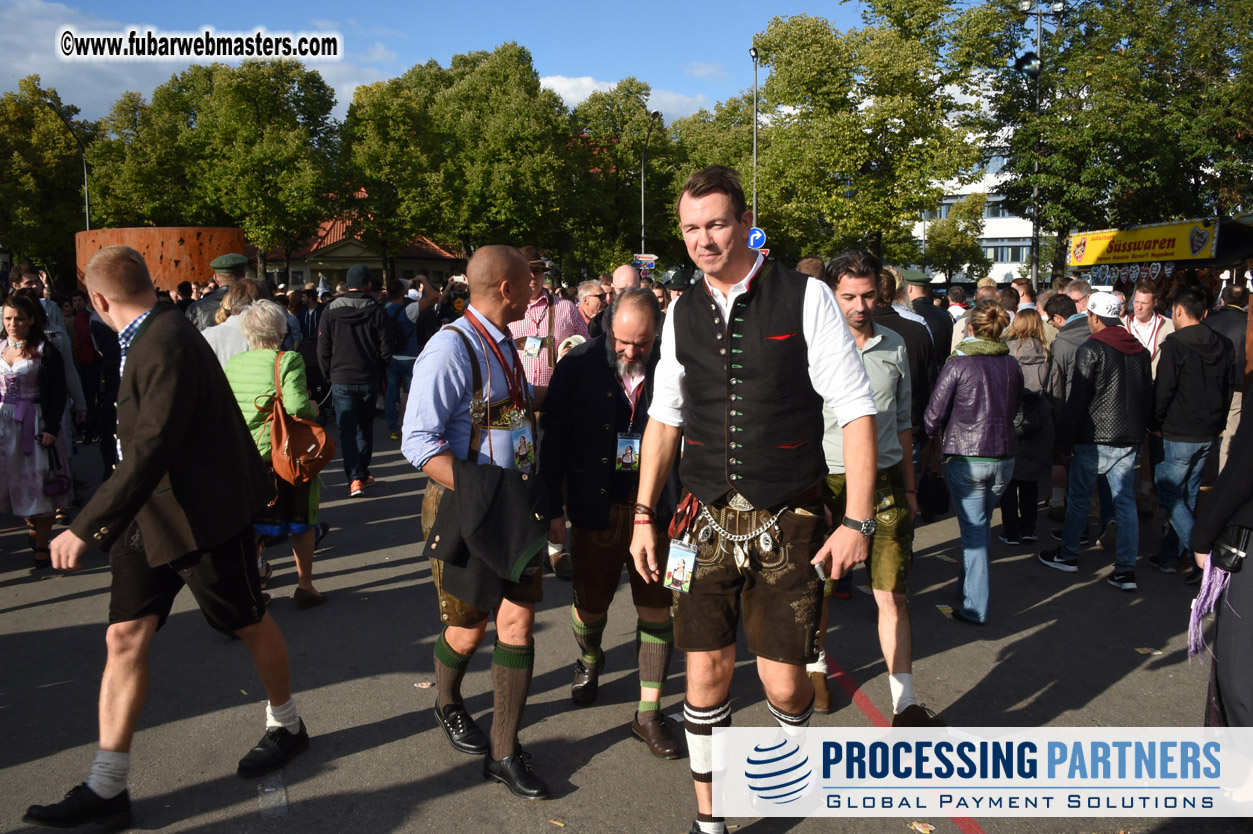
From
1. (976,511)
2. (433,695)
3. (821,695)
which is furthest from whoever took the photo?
(976,511)

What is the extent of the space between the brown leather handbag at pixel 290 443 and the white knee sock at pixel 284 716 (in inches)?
75.4

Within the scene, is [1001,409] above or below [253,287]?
below

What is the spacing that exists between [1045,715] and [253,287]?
598cm

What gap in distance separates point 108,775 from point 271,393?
2598 mm

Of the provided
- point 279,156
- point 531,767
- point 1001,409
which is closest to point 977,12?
point 279,156

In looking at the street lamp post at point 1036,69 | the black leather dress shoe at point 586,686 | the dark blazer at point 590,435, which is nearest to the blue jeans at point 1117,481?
the dark blazer at point 590,435

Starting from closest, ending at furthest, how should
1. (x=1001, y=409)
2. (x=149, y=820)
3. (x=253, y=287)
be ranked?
(x=149, y=820), (x=1001, y=409), (x=253, y=287)

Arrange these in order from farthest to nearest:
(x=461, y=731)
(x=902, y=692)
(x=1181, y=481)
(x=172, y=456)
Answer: (x=1181, y=481) < (x=902, y=692) < (x=461, y=731) < (x=172, y=456)

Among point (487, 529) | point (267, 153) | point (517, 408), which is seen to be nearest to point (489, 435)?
point (517, 408)

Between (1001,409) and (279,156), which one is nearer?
(1001,409)

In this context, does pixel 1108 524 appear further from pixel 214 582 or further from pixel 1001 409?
pixel 214 582

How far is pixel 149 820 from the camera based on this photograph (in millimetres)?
3242

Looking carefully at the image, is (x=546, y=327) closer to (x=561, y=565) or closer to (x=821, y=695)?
(x=561, y=565)

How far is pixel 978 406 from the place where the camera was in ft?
17.0
